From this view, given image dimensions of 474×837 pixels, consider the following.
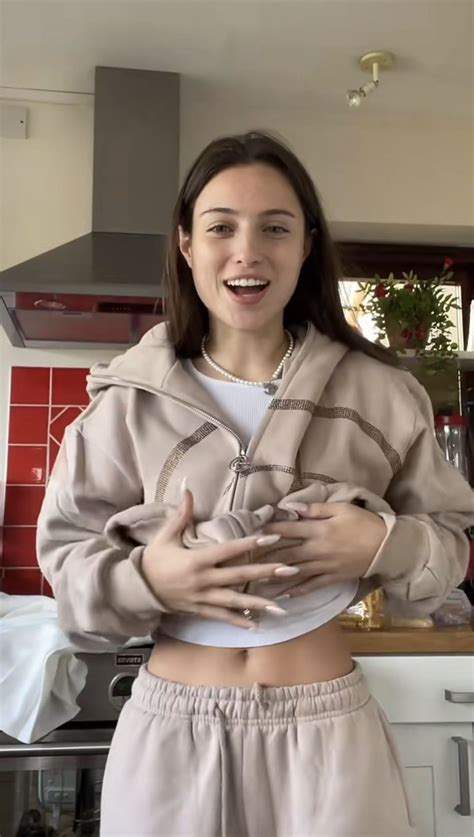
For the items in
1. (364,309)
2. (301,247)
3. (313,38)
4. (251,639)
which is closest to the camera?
(251,639)

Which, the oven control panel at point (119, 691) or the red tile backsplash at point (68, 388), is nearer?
the oven control panel at point (119, 691)

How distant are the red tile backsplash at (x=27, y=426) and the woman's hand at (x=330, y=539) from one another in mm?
1376

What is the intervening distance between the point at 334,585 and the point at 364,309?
120 centimetres

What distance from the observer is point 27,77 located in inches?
75.7

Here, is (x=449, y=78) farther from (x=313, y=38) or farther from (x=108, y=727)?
(x=108, y=727)

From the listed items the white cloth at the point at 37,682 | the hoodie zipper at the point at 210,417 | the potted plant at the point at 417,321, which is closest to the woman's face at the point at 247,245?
the hoodie zipper at the point at 210,417

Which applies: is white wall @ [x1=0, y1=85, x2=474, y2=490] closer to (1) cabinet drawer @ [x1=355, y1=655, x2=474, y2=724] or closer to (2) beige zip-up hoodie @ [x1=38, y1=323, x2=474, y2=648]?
(1) cabinet drawer @ [x1=355, y1=655, x2=474, y2=724]

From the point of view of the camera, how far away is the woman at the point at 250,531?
0.70 m

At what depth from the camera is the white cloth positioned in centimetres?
131

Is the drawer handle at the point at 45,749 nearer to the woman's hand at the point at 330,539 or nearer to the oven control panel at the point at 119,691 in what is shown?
the oven control panel at the point at 119,691

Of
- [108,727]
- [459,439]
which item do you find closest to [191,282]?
[108,727]

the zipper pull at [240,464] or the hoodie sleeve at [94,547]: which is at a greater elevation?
the zipper pull at [240,464]

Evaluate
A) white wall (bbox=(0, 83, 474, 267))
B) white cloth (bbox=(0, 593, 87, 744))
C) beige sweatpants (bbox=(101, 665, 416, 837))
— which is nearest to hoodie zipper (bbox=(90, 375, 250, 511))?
beige sweatpants (bbox=(101, 665, 416, 837))

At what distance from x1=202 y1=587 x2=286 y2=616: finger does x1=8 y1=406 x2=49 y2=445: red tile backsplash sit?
1.38 m
